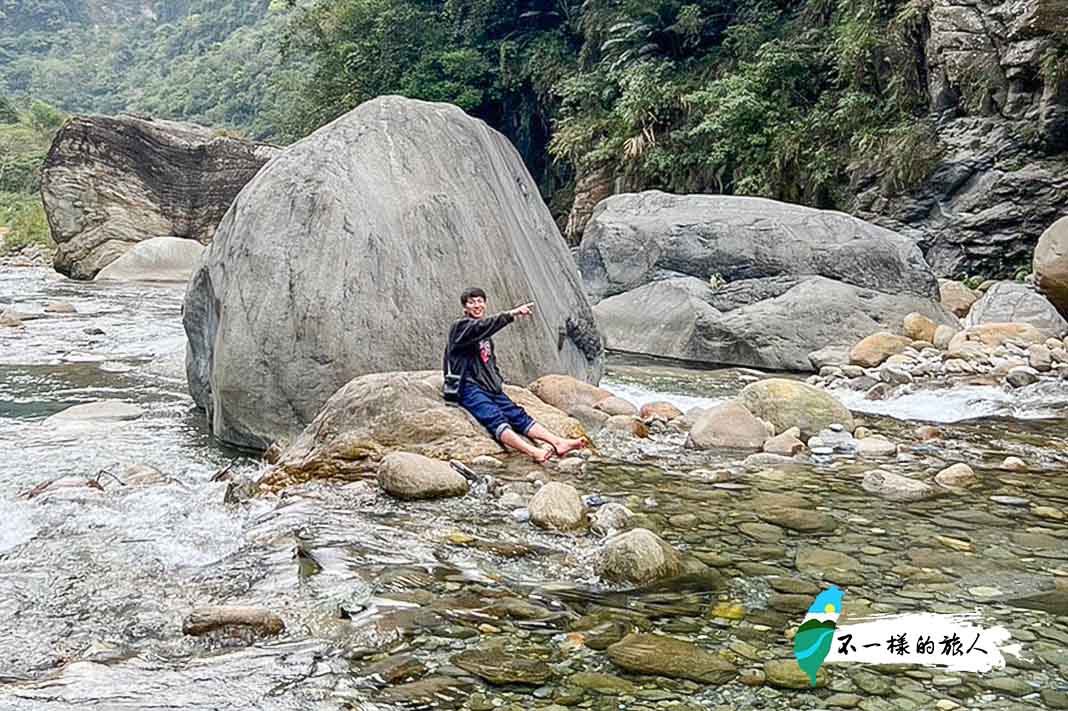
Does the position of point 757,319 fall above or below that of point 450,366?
below

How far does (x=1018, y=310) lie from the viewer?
11609 millimetres

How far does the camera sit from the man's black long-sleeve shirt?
662 cm

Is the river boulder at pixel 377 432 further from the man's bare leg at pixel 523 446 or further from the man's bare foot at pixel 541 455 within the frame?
the man's bare foot at pixel 541 455

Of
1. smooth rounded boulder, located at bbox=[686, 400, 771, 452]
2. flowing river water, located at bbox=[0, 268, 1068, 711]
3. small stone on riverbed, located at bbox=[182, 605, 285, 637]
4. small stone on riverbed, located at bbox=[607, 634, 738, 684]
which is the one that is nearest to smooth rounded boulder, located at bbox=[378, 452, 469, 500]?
flowing river water, located at bbox=[0, 268, 1068, 711]

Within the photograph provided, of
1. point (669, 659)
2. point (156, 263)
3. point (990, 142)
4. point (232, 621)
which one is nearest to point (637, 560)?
point (669, 659)

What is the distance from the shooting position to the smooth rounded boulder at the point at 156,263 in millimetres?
24469

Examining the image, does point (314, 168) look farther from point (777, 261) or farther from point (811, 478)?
point (777, 261)

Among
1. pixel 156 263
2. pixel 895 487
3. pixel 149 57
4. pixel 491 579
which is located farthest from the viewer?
pixel 149 57

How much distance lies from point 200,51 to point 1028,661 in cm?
9775

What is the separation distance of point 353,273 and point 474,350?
1.23 metres

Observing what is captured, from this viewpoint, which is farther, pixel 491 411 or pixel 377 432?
pixel 491 411

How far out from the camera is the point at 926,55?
690 inches

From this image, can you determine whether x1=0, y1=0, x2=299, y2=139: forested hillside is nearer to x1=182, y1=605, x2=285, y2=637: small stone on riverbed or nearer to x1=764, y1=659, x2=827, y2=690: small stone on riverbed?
x1=182, y1=605, x2=285, y2=637: small stone on riverbed

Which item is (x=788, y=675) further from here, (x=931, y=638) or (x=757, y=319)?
(x=757, y=319)
